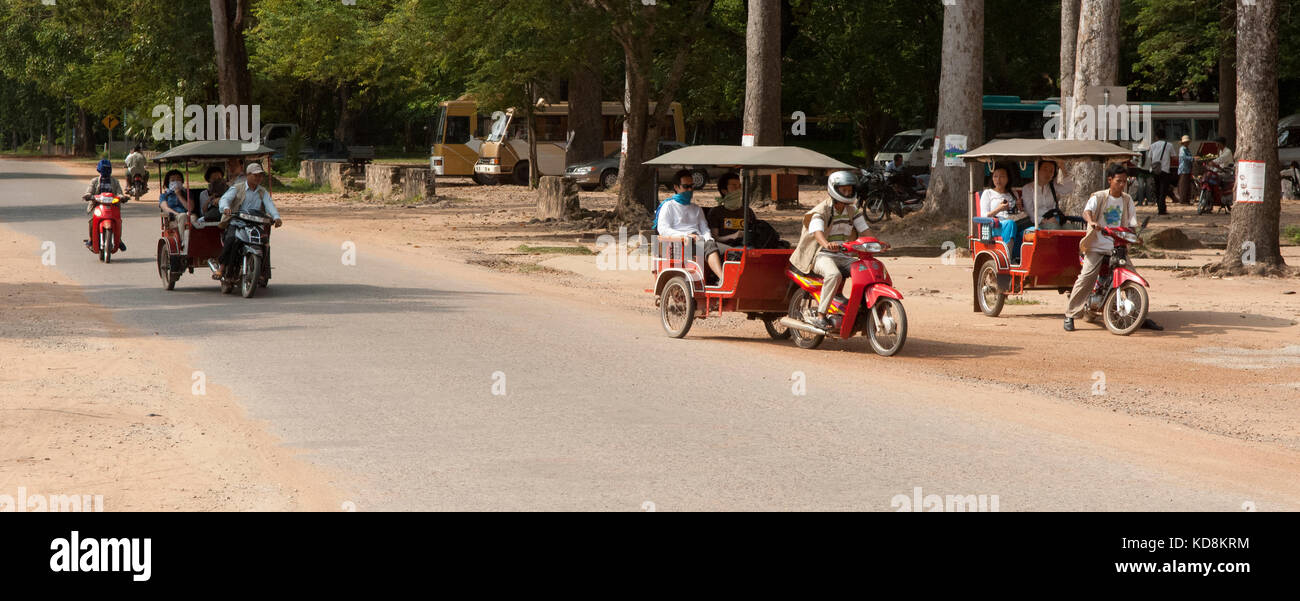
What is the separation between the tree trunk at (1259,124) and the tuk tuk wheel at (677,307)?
8157 millimetres

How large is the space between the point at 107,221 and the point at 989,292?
1249cm

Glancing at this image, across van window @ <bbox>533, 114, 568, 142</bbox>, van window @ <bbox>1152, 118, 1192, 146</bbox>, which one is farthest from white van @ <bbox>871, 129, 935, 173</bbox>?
van window @ <bbox>533, 114, 568, 142</bbox>

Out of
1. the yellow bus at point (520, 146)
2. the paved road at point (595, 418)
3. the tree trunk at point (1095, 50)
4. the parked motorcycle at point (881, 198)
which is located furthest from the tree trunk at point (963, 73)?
the yellow bus at point (520, 146)

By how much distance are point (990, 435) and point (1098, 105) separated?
12285 millimetres

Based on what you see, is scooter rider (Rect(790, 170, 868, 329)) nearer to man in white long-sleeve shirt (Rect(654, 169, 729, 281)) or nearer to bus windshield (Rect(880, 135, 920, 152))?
man in white long-sleeve shirt (Rect(654, 169, 729, 281))

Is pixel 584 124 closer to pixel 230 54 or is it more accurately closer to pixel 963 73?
pixel 230 54

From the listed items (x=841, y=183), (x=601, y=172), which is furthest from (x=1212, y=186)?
(x=841, y=183)

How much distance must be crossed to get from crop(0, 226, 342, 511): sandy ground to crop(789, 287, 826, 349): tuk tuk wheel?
518 centimetres

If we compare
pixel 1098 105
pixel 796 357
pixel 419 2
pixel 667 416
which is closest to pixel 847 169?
pixel 796 357

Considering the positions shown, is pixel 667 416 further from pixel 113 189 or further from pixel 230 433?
pixel 113 189

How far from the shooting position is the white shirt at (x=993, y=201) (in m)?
15.3

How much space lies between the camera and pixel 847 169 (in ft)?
42.0

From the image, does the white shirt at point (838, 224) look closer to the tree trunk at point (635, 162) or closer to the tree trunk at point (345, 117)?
the tree trunk at point (635, 162)

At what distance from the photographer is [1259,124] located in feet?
56.6
